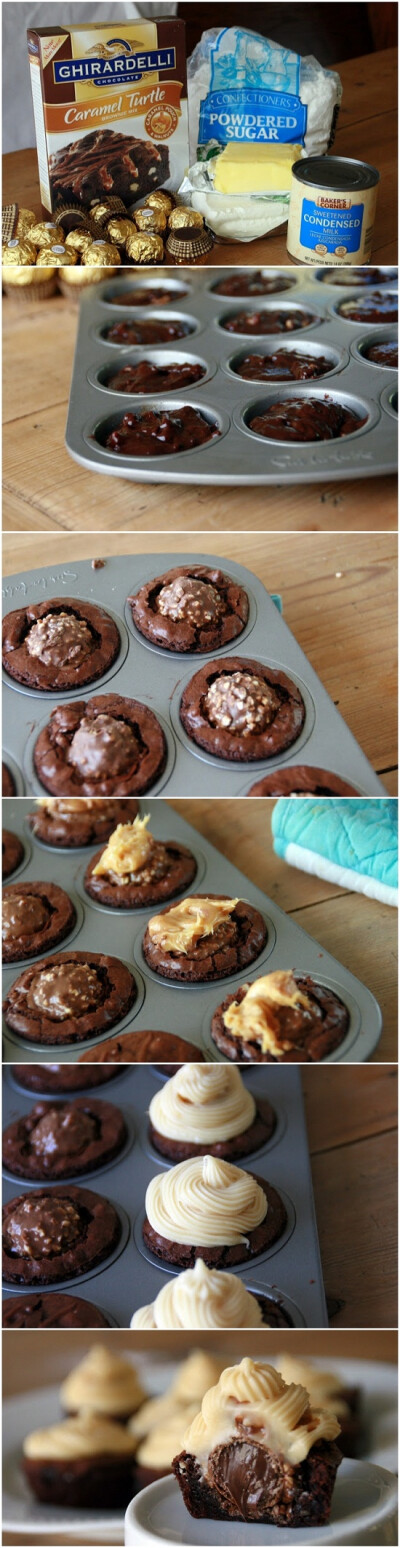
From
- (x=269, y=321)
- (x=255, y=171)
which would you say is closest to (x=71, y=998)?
(x=269, y=321)

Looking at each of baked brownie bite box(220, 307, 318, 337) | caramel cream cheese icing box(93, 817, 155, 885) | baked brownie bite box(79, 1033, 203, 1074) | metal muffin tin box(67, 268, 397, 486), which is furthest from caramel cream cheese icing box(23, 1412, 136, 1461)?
baked brownie bite box(220, 307, 318, 337)

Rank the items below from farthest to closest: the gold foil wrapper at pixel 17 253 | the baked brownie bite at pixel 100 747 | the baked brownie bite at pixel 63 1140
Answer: the baked brownie bite at pixel 63 1140 < the gold foil wrapper at pixel 17 253 < the baked brownie bite at pixel 100 747

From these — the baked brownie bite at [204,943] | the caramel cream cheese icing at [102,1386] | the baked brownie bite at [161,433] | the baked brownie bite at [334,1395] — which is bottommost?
the caramel cream cheese icing at [102,1386]

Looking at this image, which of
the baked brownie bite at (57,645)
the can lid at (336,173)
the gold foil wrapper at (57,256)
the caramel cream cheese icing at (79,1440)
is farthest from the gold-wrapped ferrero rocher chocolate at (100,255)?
the caramel cream cheese icing at (79,1440)

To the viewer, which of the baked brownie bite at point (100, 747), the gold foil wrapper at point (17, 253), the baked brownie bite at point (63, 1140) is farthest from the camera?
the baked brownie bite at point (63, 1140)

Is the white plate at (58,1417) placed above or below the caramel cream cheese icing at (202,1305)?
below

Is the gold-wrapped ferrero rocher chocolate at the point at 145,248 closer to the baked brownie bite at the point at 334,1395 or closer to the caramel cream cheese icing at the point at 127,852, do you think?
the caramel cream cheese icing at the point at 127,852

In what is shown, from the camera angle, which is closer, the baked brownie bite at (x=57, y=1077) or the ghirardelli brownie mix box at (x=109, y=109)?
the ghirardelli brownie mix box at (x=109, y=109)
